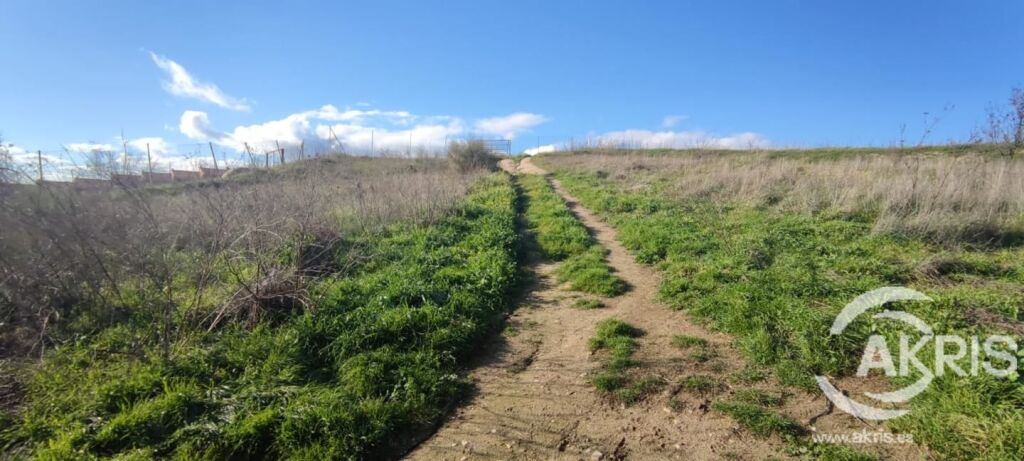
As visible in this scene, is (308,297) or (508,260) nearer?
(308,297)

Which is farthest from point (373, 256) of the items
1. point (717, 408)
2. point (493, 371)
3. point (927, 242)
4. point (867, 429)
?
point (927, 242)

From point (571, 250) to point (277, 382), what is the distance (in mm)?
5300

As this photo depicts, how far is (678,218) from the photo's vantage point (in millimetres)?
9008

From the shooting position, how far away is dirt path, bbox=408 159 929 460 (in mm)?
2809

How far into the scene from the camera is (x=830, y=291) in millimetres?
4629

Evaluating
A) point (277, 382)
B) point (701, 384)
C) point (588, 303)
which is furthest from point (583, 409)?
point (277, 382)

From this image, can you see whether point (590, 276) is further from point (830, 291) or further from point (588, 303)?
point (830, 291)

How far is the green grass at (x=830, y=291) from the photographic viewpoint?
268 centimetres

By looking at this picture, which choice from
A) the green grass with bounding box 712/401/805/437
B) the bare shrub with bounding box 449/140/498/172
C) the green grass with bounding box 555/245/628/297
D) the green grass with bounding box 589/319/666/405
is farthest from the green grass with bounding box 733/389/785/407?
the bare shrub with bounding box 449/140/498/172

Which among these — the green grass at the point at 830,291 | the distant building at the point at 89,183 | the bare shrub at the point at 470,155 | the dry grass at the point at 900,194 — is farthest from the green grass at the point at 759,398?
the bare shrub at the point at 470,155

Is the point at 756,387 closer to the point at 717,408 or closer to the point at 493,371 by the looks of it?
the point at 717,408

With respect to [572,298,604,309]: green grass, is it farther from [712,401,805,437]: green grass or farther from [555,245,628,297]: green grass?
[712,401,805,437]: green grass

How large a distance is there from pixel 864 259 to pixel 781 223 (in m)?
2.29

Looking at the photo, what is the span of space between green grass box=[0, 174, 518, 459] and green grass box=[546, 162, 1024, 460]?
8.42ft
